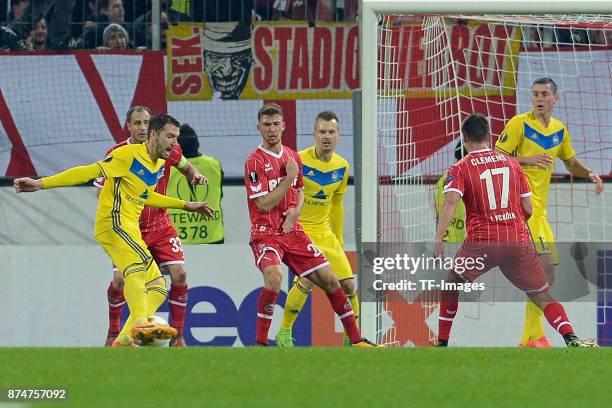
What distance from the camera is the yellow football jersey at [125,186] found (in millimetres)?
10375

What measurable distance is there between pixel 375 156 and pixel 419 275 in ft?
4.06

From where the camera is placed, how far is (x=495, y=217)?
10.3 m

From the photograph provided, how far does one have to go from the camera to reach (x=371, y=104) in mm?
10508

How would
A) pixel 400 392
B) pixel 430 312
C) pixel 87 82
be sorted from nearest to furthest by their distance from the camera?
pixel 400 392 → pixel 430 312 → pixel 87 82

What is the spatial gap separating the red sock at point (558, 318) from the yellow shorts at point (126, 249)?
9.78ft

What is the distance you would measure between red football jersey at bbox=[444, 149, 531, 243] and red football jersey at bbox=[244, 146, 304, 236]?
125 centimetres

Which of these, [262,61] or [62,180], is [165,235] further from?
[262,61]

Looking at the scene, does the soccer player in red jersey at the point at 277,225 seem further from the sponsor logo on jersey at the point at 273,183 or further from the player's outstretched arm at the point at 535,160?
the player's outstretched arm at the point at 535,160

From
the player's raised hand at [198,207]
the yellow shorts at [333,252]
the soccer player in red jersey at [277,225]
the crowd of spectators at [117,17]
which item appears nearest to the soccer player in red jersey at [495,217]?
the soccer player in red jersey at [277,225]

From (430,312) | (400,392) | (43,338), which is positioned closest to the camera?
(400,392)

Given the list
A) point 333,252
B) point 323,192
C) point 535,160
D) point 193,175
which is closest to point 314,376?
point 193,175

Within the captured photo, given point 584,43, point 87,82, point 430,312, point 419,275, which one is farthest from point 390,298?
point 87,82

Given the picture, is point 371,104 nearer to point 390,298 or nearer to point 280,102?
point 390,298

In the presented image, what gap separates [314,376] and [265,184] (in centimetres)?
303
